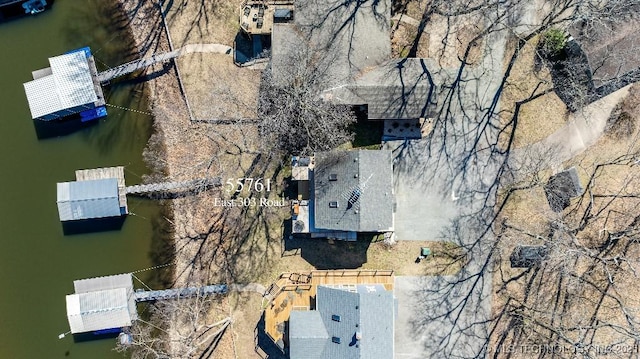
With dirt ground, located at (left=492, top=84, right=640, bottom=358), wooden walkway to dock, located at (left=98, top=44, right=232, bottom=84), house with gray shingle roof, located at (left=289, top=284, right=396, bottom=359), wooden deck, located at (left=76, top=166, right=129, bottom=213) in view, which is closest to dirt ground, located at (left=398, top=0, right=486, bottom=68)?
dirt ground, located at (left=492, top=84, right=640, bottom=358)

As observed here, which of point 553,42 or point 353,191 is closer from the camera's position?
point 353,191

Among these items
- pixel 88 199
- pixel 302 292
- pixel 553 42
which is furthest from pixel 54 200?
pixel 553 42

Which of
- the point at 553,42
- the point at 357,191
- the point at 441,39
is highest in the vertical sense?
the point at 441,39

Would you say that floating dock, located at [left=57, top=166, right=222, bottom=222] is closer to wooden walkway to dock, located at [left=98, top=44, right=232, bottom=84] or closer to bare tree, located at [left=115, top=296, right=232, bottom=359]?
wooden walkway to dock, located at [left=98, top=44, right=232, bottom=84]

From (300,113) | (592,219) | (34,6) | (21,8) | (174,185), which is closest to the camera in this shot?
(300,113)

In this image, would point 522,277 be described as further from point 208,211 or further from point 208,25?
point 208,25

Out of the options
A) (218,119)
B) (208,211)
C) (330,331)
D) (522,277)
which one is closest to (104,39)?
(218,119)

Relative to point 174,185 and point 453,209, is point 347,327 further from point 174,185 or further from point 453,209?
point 174,185
